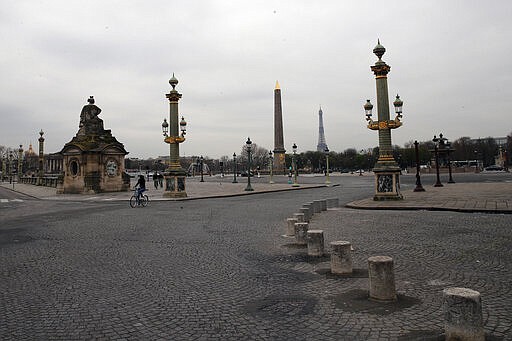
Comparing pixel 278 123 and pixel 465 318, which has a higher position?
pixel 278 123

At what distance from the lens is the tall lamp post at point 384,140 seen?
18.4 metres

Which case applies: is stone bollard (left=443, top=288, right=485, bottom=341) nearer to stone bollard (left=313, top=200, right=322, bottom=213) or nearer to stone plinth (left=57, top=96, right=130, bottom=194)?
stone bollard (left=313, top=200, right=322, bottom=213)

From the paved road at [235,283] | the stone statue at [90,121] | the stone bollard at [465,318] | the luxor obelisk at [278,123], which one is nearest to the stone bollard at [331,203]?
the paved road at [235,283]

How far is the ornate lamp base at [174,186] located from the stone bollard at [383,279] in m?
21.9

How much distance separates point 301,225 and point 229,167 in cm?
16996

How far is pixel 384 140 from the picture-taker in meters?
18.8

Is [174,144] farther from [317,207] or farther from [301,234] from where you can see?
[301,234]

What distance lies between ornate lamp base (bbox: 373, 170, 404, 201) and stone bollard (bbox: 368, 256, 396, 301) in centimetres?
1406

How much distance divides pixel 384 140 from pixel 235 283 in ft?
48.4

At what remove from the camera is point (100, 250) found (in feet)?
28.1

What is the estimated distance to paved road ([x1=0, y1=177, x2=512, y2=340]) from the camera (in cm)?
421

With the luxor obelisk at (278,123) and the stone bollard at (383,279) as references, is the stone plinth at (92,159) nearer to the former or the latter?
the stone bollard at (383,279)

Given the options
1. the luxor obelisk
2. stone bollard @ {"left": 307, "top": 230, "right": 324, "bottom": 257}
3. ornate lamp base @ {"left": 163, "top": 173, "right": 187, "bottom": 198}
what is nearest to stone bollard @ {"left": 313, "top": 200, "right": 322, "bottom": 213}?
stone bollard @ {"left": 307, "top": 230, "right": 324, "bottom": 257}

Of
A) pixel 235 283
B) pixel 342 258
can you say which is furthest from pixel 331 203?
pixel 235 283
